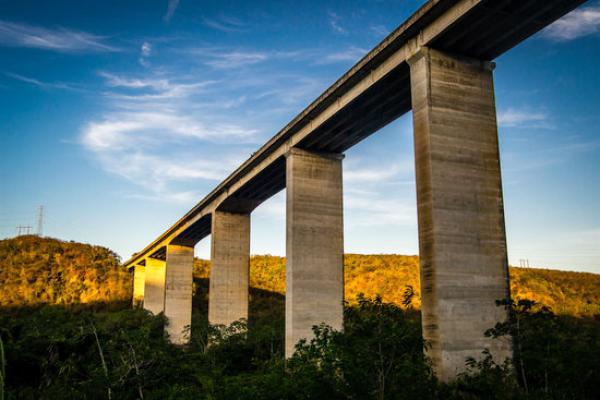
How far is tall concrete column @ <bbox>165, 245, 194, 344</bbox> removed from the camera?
39.0m

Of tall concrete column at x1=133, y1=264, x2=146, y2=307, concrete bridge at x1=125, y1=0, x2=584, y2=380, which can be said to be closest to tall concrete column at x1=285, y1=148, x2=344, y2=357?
concrete bridge at x1=125, y1=0, x2=584, y2=380

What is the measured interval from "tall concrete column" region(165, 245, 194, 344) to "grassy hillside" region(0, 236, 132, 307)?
1250 cm

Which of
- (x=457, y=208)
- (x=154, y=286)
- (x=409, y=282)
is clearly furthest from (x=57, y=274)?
(x=457, y=208)

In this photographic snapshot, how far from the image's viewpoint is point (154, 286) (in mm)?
49344

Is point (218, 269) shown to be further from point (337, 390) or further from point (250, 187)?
point (337, 390)

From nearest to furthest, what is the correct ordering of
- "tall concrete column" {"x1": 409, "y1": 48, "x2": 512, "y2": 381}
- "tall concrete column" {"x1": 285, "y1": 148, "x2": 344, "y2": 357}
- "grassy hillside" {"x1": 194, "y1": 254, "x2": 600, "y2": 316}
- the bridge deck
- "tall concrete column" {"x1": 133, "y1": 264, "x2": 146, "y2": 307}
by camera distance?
"tall concrete column" {"x1": 409, "y1": 48, "x2": 512, "y2": 381}
the bridge deck
"tall concrete column" {"x1": 285, "y1": 148, "x2": 344, "y2": 357}
"grassy hillside" {"x1": 194, "y1": 254, "x2": 600, "y2": 316}
"tall concrete column" {"x1": 133, "y1": 264, "x2": 146, "y2": 307}

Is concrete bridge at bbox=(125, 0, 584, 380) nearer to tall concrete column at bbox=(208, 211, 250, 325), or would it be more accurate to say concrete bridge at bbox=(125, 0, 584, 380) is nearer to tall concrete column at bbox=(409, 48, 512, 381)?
tall concrete column at bbox=(409, 48, 512, 381)

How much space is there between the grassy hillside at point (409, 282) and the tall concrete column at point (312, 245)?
31.3ft

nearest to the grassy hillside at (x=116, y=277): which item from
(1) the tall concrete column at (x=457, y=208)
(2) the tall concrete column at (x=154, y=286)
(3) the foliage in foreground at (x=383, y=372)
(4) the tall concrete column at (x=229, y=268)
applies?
(2) the tall concrete column at (x=154, y=286)

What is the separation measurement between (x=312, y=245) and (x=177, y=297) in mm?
21387

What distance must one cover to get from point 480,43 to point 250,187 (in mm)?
16707

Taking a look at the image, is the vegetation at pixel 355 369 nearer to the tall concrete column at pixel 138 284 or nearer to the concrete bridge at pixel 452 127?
the concrete bridge at pixel 452 127

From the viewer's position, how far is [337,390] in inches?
349

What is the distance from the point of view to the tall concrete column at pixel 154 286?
48.2m
